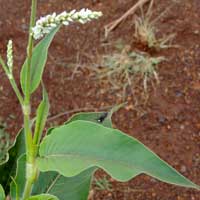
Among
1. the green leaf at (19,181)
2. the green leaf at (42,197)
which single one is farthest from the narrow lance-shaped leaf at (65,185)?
the green leaf at (42,197)

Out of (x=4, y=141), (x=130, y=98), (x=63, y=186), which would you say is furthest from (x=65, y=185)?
(x=130, y=98)

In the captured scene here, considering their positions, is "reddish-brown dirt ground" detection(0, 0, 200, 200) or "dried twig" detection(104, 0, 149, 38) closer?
"reddish-brown dirt ground" detection(0, 0, 200, 200)

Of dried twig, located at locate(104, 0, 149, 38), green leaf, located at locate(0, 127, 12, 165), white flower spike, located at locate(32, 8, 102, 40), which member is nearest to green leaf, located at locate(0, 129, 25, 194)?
white flower spike, located at locate(32, 8, 102, 40)

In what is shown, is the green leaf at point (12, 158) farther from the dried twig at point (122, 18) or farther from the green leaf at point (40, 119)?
the dried twig at point (122, 18)

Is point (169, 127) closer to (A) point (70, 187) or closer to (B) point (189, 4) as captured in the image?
(B) point (189, 4)

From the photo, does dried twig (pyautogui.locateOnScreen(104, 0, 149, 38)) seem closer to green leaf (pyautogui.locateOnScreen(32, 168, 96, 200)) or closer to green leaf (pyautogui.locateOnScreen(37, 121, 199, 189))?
green leaf (pyautogui.locateOnScreen(32, 168, 96, 200))

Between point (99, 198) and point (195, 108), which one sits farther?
point (195, 108)

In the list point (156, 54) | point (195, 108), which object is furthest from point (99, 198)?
point (156, 54)
